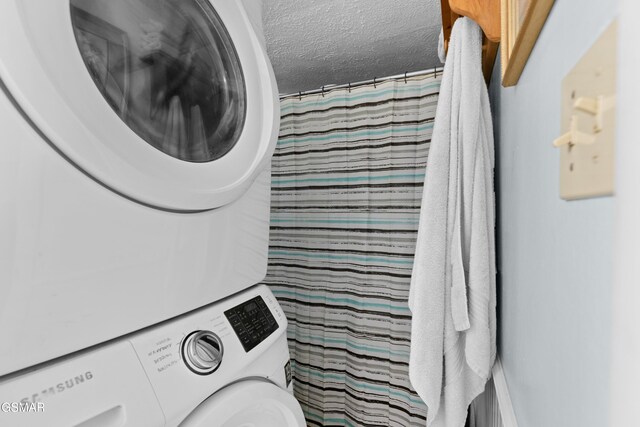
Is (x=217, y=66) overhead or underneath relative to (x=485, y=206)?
overhead

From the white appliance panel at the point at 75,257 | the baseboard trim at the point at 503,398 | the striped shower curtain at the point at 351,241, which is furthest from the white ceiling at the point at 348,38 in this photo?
the baseboard trim at the point at 503,398

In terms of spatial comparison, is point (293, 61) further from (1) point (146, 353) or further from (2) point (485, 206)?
(1) point (146, 353)

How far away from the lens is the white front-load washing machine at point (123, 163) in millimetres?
496

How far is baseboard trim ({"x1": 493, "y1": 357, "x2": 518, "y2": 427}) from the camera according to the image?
0.89 meters

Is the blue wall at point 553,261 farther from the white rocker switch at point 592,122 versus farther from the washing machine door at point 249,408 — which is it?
the washing machine door at point 249,408

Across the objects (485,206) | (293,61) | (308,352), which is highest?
(293,61)

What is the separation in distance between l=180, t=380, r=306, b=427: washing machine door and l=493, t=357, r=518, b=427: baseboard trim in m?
0.52

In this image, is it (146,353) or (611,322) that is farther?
(146,353)

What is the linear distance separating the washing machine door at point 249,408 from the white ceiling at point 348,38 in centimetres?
128

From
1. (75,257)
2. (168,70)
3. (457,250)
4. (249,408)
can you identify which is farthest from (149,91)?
(457,250)

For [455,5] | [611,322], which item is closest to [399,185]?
[455,5]

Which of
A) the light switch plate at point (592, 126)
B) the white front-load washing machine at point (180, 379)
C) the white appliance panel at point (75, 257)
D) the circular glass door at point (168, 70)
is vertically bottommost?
the white front-load washing machine at point (180, 379)

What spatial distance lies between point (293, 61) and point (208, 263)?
1358 millimetres

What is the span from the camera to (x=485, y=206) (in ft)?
3.67
